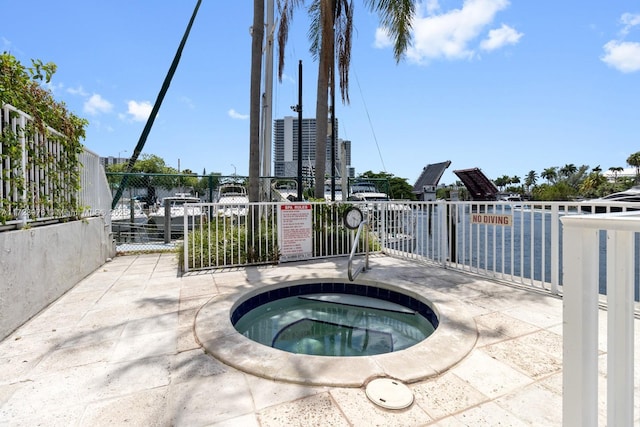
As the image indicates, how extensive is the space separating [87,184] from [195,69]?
238 inches

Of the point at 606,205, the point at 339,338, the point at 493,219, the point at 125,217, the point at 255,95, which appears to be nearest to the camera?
the point at 606,205

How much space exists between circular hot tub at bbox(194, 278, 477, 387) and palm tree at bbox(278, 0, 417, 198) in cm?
353

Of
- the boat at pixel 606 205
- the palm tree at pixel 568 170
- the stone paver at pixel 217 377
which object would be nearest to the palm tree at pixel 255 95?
the stone paver at pixel 217 377

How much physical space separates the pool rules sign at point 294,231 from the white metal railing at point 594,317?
4.61 meters

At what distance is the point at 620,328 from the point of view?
90 centimetres

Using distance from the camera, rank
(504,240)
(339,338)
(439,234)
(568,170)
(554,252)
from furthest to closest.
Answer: (568,170), (439,234), (504,240), (554,252), (339,338)

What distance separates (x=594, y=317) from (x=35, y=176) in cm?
463

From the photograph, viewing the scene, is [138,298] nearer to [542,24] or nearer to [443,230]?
[443,230]

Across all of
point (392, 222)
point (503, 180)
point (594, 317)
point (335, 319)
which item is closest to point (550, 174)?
point (503, 180)

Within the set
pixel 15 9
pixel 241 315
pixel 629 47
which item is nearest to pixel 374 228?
pixel 241 315

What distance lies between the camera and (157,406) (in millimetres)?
1616

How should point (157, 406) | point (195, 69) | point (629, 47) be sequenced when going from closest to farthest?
point (157, 406)
point (195, 69)
point (629, 47)

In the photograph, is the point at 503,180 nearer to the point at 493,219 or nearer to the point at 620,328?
the point at 493,219

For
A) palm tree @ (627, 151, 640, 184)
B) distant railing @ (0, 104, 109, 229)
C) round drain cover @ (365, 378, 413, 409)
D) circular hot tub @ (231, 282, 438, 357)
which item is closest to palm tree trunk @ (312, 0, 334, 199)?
circular hot tub @ (231, 282, 438, 357)
